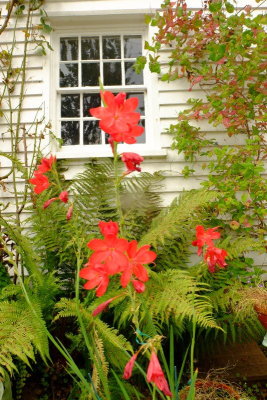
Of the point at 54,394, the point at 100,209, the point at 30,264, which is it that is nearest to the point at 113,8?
the point at 100,209

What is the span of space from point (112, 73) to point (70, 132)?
2.45 feet

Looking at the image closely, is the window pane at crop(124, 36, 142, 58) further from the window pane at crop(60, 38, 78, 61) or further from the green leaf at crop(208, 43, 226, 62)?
the green leaf at crop(208, 43, 226, 62)

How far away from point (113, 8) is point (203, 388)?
A: 322 cm

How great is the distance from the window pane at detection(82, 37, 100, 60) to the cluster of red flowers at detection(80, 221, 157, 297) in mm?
3026

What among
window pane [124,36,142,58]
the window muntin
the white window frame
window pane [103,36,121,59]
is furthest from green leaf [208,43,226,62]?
window pane [103,36,121,59]

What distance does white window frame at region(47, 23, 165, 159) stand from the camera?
322cm

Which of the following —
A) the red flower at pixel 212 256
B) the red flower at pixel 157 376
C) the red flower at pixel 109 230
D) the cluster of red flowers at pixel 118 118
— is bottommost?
the red flower at pixel 157 376

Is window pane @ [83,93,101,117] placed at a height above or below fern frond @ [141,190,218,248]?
above

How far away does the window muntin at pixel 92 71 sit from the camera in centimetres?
349

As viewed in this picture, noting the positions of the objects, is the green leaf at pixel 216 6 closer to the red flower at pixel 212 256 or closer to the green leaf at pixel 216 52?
the green leaf at pixel 216 52

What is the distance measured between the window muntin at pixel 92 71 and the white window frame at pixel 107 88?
0.03 metres

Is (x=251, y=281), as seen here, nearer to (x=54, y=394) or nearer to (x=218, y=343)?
(x=218, y=343)

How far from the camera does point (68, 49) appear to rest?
353cm

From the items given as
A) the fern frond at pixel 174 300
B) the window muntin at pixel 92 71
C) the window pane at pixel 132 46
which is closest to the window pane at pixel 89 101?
the window muntin at pixel 92 71
